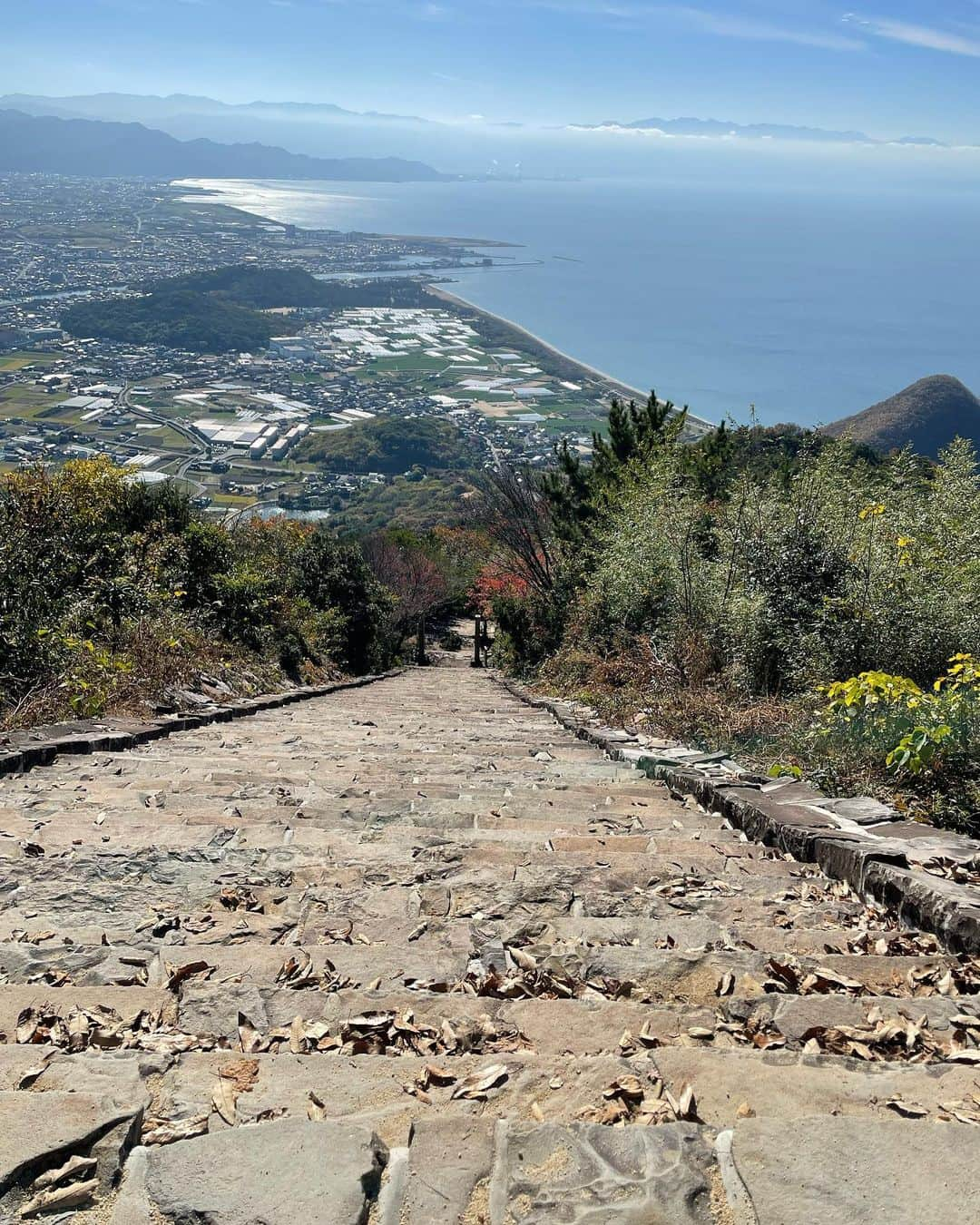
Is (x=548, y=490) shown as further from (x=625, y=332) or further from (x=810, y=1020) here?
(x=625, y=332)

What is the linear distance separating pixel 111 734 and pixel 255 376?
8234cm

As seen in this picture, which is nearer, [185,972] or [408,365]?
[185,972]

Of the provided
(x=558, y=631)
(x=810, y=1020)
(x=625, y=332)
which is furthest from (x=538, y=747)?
(x=625, y=332)

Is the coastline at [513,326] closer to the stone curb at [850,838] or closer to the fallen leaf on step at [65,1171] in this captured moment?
the stone curb at [850,838]

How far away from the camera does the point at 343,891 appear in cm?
313

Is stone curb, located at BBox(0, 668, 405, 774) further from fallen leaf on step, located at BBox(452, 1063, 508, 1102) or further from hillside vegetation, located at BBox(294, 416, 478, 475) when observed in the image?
hillside vegetation, located at BBox(294, 416, 478, 475)

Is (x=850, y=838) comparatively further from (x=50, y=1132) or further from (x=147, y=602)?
(x=147, y=602)

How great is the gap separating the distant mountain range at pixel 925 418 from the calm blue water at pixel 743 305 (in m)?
6.93

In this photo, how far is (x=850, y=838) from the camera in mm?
3551

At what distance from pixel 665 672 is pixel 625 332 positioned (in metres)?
102

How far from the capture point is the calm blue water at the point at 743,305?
250 feet

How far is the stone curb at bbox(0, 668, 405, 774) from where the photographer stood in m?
5.20

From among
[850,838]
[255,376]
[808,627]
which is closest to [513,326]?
[255,376]

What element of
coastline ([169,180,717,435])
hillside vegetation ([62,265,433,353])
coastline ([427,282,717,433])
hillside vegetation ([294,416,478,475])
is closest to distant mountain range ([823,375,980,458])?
coastline ([169,180,717,435])
